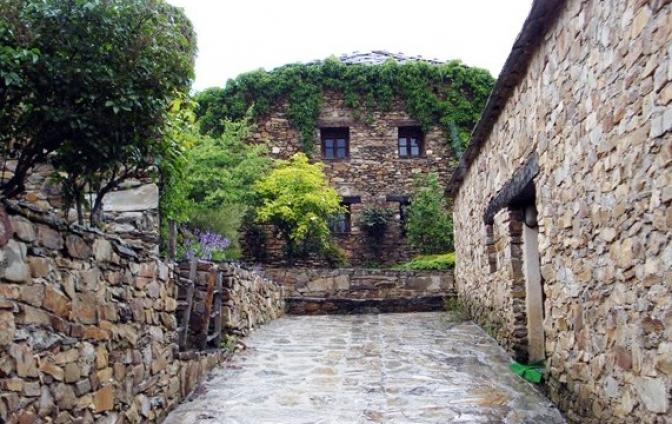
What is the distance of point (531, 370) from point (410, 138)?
12636 mm

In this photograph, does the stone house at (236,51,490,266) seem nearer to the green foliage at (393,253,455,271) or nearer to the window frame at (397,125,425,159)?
the window frame at (397,125,425,159)

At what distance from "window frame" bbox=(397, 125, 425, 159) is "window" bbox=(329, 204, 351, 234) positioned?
232 centimetres

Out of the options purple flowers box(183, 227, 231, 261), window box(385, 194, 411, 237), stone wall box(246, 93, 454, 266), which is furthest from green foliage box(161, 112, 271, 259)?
window box(385, 194, 411, 237)

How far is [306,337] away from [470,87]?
1141cm

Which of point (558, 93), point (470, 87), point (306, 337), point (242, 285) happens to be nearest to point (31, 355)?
point (558, 93)

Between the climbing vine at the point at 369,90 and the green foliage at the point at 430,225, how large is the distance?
2.48m

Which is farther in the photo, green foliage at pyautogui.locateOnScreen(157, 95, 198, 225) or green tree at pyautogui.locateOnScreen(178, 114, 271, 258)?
green tree at pyautogui.locateOnScreen(178, 114, 271, 258)

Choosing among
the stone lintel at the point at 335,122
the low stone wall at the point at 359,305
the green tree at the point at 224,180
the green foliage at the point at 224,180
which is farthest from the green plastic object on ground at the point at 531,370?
the stone lintel at the point at 335,122

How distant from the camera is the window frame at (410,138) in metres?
17.8

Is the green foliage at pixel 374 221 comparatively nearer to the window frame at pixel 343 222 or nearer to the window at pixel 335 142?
the window frame at pixel 343 222

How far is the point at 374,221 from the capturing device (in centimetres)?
1653

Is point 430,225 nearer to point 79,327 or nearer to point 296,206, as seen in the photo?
point 296,206

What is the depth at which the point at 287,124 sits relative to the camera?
17.5m

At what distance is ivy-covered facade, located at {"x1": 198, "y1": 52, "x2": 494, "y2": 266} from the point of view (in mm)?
17219
